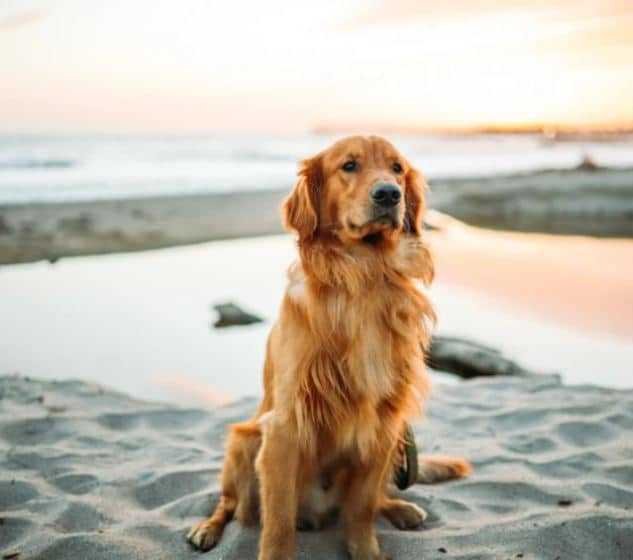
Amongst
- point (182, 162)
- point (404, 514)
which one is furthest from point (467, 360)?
point (182, 162)

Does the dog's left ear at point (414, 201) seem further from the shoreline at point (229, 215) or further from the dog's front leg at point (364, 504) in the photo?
the shoreline at point (229, 215)

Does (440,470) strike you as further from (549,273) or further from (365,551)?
(549,273)

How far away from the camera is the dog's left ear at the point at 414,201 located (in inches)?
129

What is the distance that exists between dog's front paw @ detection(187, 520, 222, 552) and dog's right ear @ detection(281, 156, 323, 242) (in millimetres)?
1261

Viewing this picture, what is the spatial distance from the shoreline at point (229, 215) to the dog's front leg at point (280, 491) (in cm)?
674

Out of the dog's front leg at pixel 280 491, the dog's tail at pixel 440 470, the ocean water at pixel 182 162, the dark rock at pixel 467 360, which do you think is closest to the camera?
the dog's front leg at pixel 280 491

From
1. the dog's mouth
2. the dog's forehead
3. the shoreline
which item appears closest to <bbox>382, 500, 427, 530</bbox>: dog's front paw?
the dog's mouth

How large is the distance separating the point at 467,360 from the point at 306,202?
2.90 m

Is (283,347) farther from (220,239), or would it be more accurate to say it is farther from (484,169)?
(484,169)

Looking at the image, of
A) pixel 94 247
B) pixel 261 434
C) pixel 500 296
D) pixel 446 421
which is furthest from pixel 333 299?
pixel 94 247

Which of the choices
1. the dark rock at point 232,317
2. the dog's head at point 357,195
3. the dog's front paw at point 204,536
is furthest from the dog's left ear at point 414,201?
the dark rock at point 232,317

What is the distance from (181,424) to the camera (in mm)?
4480

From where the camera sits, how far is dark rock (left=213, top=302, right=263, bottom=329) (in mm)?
6402

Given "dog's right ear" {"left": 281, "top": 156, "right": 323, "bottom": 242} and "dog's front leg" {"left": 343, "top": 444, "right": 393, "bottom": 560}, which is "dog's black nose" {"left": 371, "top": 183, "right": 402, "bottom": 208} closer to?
"dog's right ear" {"left": 281, "top": 156, "right": 323, "bottom": 242}
